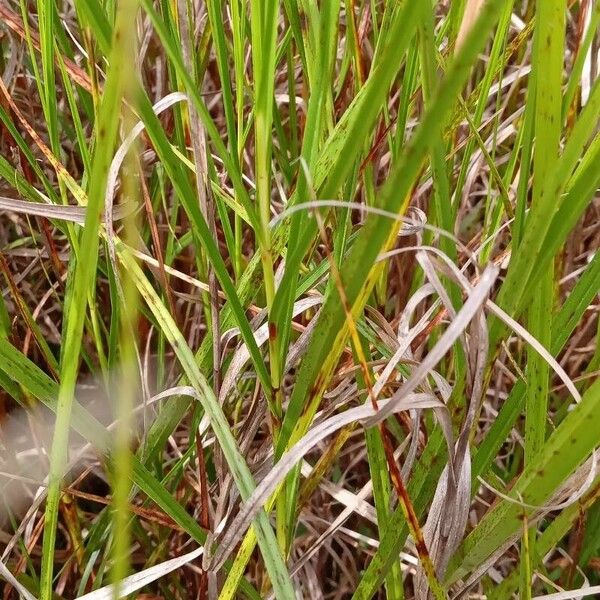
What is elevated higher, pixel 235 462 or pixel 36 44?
pixel 36 44

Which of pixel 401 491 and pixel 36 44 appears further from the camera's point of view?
pixel 36 44

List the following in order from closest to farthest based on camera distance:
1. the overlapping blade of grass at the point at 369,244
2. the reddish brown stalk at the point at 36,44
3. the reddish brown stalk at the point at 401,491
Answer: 1. the overlapping blade of grass at the point at 369,244
2. the reddish brown stalk at the point at 401,491
3. the reddish brown stalk at the point at 36,44

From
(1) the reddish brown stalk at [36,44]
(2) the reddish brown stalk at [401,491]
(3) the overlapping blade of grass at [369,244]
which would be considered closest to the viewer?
(3) the overlapping blade of grass at [369,244]

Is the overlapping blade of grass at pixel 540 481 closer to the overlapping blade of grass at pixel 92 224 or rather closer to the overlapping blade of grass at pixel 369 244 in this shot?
the overlapping blade of grass at pixel 369 244

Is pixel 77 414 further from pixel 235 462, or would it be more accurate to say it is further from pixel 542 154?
pixel 542 154

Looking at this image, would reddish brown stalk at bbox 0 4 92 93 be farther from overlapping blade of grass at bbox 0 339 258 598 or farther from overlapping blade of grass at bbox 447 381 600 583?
overlapping blade of grass at bbox 447 381 600 583

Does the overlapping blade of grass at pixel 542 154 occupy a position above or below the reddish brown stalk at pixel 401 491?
above

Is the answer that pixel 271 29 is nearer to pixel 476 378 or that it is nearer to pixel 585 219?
pixel 476 378

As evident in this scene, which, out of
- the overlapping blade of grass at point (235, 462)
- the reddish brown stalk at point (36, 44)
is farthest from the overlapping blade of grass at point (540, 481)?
the reddish brown stalk at point (36, 44)

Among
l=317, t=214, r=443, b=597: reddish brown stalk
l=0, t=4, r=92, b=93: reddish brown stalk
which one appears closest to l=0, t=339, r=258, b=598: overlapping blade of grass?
l=317, t=214, r=443, b=597: reddish brown stalk

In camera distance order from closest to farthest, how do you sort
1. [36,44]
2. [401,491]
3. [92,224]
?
[92,224] < [401,491] < [36,44]

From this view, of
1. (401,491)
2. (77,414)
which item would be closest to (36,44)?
(77,414)
